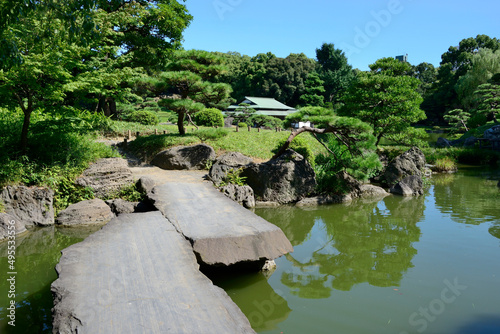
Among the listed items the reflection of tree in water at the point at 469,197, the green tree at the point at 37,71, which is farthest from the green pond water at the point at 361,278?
the green tree at the point at 37,71

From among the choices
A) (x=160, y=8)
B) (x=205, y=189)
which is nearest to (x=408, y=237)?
(x=205, y=189)

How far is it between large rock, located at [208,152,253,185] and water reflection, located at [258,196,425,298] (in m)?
1.54

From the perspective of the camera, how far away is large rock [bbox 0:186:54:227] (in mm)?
6625

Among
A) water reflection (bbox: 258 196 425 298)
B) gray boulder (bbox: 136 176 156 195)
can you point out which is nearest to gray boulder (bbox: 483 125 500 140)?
water reflection (bbox: 258 196 425 298)

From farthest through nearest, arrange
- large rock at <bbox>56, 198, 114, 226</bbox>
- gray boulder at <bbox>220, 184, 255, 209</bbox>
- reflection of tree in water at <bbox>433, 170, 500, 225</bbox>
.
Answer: gray boulder at <bbox>220, 184, 255, 209</bbox> → reflection of tree in water at <bbox>433, 170, 500, 225</bbox> → large rock at <bbox>56, 198, 114, 226</bbox>

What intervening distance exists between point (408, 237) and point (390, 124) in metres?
7.12

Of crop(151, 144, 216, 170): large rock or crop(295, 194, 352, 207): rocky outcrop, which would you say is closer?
crop(295, 194, 352, 207): rocky outcrop

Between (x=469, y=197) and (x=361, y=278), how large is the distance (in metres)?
7.43

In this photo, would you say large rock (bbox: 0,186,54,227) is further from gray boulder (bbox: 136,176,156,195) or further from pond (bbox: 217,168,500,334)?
pond (bbox: 217,168,500,334)

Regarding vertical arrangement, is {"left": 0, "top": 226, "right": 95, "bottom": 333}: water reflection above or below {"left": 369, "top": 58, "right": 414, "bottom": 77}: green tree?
below

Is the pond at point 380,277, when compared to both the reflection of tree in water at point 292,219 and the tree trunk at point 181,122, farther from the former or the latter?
the tree trunk at point 181,122

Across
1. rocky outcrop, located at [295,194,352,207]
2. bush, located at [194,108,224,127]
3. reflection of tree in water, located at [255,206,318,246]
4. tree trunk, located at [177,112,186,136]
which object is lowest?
reflection of tree in water, located at [255,206,318,246]

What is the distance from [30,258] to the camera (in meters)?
5.31

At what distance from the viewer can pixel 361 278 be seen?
15.6ft
